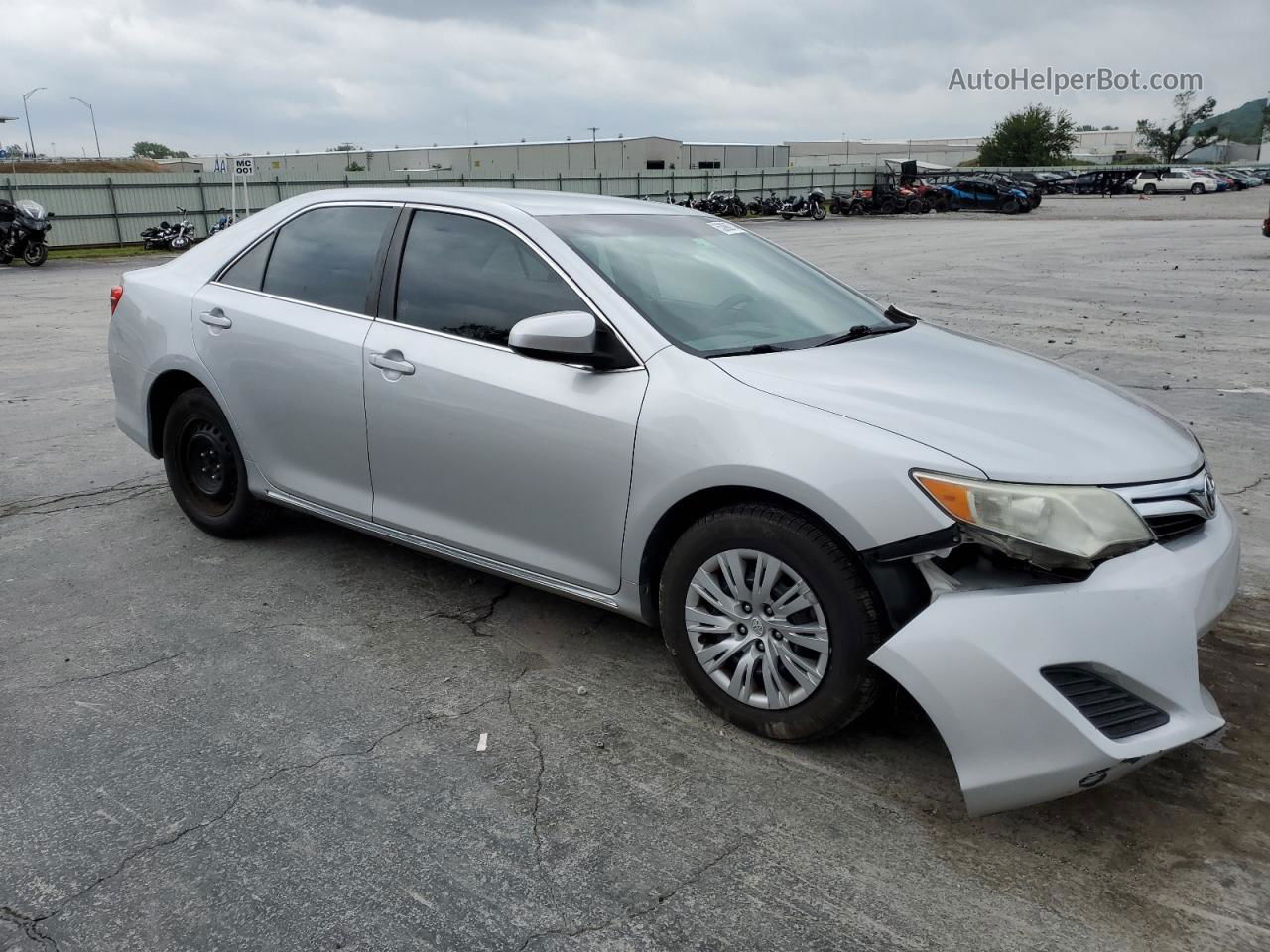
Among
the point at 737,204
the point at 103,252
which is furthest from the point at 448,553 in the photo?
the point at 737,204

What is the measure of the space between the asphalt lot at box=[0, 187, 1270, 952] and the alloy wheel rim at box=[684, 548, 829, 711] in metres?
0.22

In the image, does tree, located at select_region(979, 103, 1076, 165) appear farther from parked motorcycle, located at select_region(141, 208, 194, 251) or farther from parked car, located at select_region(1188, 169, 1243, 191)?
parked motorcycle, located at select_region(141, 208, 194, 251)

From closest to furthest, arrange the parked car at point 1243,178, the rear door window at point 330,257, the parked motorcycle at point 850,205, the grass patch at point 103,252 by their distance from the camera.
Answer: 1. the rear door window at point 330,257
2. the grass patch at point 103,252
3. the parked motorcycle at point 850,205
4. the parked car at point 1243,178

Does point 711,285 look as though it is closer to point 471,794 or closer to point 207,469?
point 471,794

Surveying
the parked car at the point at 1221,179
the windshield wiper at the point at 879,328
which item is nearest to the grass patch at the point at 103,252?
the windshield wiper at the point at 879,328

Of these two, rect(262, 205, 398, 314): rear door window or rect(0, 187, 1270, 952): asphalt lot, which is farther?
rect(262, 205, 398, 314): rear door window

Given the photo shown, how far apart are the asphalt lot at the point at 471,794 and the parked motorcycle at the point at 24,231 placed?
20.2 meters

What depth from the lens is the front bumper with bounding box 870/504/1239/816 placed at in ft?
8.32

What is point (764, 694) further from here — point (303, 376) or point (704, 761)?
point (303, 376)

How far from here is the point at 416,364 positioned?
12.6 feet

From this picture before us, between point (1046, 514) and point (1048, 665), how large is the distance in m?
0.39

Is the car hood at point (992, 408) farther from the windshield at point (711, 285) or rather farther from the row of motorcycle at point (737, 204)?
the row of motorcycle at point (737, 204)

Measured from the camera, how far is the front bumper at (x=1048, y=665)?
2.54 meters

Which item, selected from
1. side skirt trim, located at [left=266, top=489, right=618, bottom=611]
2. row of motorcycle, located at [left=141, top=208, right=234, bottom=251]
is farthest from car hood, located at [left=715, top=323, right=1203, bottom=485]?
row of motorcycle, located at [left=141, top=208, right=234, bottom=251]
